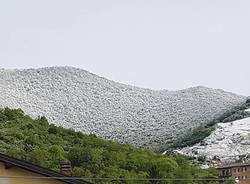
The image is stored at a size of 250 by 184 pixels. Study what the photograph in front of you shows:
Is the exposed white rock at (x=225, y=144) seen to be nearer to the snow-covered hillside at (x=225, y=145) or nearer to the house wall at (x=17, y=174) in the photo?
the snow-covered hillside at (x=225, y=145)

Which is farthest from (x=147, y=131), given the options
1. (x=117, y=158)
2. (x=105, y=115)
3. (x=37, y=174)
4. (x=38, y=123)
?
(x=37, y=174)

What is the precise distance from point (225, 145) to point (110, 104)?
38.4 meters

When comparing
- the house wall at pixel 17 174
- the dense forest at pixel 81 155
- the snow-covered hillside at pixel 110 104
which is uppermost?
the snow-covered hillside at pixel 110 104

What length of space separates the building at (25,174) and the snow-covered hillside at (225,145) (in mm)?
49416

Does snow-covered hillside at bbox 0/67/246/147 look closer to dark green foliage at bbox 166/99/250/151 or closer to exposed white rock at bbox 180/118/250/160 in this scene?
dark green foliage at bbox 166/99/250/151

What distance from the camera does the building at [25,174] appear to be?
1557 centimetres

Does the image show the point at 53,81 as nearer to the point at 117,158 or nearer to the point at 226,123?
the point at 226,123

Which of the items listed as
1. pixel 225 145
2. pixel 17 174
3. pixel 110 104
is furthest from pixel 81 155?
pixel 110 104

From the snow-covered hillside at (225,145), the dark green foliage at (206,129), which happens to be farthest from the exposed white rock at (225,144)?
the dark green foliage at (206,129)

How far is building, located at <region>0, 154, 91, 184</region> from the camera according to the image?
1557cm

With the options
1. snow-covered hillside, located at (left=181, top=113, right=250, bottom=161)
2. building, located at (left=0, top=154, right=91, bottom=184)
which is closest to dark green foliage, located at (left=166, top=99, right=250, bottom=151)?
snow-covered hillside, located at (left=181, top=113, right=250, bottom=161)

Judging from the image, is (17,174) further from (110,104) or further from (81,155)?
(110,104)

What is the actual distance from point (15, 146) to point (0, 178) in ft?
69.0

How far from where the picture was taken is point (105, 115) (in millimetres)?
96312
